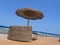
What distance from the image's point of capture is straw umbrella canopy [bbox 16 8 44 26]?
37.7 ft

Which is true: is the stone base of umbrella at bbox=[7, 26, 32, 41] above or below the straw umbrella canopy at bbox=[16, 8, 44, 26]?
below

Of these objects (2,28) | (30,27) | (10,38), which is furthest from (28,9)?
(2,28)

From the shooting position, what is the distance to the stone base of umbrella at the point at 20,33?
1041cm

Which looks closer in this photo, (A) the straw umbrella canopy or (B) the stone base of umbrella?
(B) the stone base of umbrella

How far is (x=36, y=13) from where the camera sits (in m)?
11.6

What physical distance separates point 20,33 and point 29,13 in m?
1.84

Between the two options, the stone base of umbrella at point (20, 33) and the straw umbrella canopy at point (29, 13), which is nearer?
the stone base of umbrella at point (20, 33)

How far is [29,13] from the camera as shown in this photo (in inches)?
463

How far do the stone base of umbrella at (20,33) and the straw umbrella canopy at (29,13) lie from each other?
1.32m

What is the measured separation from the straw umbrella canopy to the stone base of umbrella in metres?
1.32

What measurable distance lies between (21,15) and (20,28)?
60.3 inches

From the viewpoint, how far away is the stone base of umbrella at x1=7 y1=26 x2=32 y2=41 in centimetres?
1041

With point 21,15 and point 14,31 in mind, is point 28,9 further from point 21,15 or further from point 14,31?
point 14,31

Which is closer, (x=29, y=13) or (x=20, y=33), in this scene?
(x=20, y=33)
